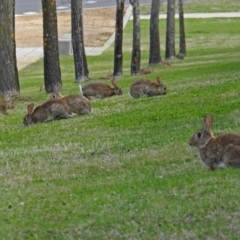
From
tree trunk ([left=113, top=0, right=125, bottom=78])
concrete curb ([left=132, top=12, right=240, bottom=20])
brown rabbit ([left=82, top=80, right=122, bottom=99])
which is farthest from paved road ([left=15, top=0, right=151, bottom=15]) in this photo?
brown rabbit ([left=82, top=80, right=122, bottom=99])

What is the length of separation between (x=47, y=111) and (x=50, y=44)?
28.6 feet

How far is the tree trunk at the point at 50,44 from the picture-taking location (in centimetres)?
2628

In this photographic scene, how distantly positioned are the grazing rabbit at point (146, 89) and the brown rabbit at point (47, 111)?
3.08 meters

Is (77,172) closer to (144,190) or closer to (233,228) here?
(144,190)

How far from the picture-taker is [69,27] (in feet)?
173

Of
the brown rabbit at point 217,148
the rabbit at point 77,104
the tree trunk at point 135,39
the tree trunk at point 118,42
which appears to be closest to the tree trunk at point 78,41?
the tree trunk at point 118,42

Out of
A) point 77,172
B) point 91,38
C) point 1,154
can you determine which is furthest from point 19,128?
point 91,38

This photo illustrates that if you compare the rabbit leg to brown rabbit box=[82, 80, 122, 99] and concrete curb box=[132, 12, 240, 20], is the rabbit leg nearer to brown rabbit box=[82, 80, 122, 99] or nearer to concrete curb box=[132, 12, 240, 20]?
brown rabbit box=[82, 80, 122, 99]

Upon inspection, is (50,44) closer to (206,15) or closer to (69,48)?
(69,48)

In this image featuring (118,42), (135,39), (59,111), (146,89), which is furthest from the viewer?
(135,39)

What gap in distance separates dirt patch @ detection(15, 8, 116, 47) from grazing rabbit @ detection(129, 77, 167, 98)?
85.7 feet

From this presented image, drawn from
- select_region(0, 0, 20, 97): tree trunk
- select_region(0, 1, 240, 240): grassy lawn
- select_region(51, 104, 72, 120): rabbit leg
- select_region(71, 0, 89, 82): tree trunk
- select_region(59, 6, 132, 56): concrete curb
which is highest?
select_region(0, 1, 240, 240): grassy lawn

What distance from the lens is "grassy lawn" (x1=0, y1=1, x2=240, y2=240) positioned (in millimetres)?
8867

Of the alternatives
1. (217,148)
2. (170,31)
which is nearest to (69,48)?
(170,31)
